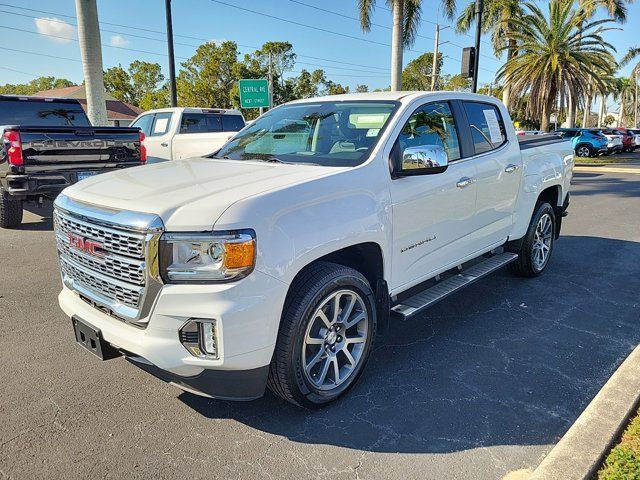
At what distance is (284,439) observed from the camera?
2770mm

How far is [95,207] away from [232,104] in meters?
44.2

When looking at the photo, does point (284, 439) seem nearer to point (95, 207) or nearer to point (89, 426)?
point (89, 426)

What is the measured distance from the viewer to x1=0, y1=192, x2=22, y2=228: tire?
7.60 meters

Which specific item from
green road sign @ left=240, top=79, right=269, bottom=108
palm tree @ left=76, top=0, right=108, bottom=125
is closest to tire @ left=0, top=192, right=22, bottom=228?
palm tree @ left=76, top=0, right=108, bottom=125

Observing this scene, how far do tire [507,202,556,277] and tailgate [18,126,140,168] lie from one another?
593 cm

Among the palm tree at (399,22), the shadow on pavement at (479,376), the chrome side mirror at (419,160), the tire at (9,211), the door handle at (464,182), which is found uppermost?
the palm tree at (399,22)

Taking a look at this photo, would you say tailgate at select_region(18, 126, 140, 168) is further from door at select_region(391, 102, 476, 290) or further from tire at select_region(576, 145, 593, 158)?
tire at select_region(576, 145, 593, 158)

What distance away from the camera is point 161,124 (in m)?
11.9

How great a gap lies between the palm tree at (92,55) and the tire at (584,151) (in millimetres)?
25914

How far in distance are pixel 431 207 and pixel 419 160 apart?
46cm

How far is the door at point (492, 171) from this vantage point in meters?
4.32

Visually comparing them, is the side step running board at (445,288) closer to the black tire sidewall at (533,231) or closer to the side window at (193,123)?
the black tire sidewall at (533,231)

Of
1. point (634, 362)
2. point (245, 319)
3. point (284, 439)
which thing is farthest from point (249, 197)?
point (634, 362)

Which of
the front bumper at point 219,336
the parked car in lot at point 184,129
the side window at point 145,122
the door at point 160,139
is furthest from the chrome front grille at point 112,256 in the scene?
the side window at point 145,122
